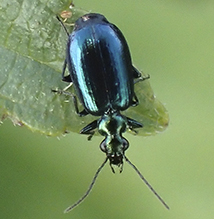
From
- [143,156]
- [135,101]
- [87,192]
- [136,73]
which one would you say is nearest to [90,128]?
[135,101]

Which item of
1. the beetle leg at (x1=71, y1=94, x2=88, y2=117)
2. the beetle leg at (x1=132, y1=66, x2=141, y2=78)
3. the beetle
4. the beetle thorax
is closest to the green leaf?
the beetle leg at (x1=71, y1=94, x2=88, y2=117)

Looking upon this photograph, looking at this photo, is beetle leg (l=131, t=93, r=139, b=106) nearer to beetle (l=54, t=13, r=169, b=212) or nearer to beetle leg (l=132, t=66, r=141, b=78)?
beetle (l=54, t=13, r=169, b=212)

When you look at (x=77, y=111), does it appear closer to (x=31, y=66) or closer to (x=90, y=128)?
(x=90, y=128)

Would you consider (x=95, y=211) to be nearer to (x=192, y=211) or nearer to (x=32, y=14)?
(x=192, y=211)

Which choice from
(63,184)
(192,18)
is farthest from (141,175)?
(192,18)

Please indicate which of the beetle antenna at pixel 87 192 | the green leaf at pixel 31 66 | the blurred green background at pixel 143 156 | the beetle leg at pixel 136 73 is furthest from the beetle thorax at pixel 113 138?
the green leaf at pixel 31 66

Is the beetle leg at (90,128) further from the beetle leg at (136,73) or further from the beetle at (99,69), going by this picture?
the beetle leg at (136,73)
